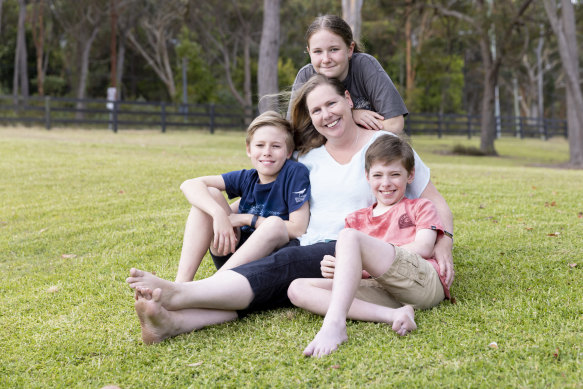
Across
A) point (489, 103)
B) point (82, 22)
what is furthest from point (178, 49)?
point (489, 103)

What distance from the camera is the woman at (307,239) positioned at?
2.72 metres

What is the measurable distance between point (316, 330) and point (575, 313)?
125 centimetres

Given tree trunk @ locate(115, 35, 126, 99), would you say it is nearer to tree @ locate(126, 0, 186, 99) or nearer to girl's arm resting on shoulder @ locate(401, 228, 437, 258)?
tree @ locate(126, 0, 186, 99)

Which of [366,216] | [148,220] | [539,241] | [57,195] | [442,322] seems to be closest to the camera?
[442,322]

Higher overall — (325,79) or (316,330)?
(325,79)

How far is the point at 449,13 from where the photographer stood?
18984 millimetres

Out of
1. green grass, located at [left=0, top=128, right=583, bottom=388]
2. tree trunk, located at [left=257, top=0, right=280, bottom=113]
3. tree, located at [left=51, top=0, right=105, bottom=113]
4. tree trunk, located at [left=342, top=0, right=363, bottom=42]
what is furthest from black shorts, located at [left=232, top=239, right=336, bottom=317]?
tree, located at [left=51, top=0, right=105, bottom=113]

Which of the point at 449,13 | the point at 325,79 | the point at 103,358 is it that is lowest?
the point at 103,358

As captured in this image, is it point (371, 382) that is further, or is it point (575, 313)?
point (575, 313)

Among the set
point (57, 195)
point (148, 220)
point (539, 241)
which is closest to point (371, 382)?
point (539, 241)

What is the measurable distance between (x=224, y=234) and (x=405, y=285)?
101cm

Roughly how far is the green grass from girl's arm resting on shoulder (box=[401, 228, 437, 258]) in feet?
0.98

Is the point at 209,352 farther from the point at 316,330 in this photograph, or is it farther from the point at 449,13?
the point at 449,13

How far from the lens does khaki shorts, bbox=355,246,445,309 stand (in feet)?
9.23
